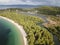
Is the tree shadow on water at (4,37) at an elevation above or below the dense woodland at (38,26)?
below

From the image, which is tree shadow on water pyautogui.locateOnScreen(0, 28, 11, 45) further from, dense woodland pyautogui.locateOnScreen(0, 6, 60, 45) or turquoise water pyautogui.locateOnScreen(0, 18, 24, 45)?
dense woodland pyautogui.locateOnScreen(0, 6, 60, 45)

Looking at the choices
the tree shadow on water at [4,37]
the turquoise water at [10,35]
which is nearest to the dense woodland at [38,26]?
the turquoise water at [10,35]

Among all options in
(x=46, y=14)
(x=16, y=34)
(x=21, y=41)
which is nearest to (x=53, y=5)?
(x=46, y=14)

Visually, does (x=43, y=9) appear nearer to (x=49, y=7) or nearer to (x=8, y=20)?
(x=49, y=7)

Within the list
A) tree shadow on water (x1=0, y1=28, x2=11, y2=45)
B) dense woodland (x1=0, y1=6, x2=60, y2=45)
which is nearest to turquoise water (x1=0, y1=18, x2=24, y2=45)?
tree shadow on water (x1=0, y1=28, x2=11, y2=45)

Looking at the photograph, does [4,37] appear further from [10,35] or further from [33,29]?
[33,29]

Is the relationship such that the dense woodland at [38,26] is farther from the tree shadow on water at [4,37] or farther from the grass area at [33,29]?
the tree shadow on water at [4,37]
